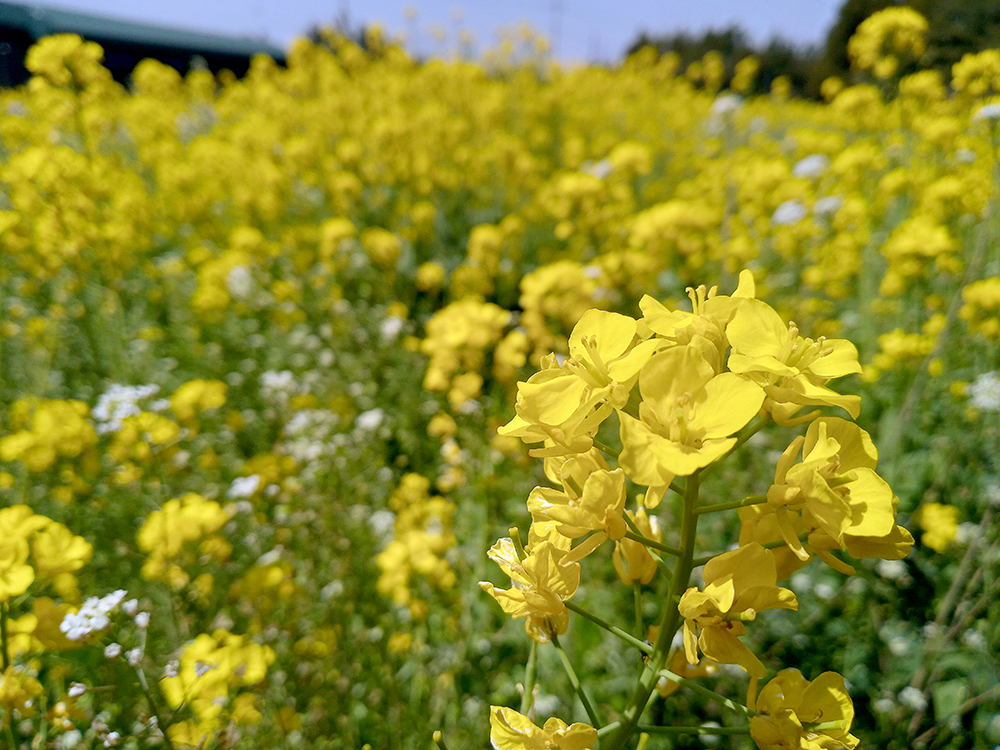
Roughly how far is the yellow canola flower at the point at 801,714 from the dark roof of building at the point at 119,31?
17.2 m

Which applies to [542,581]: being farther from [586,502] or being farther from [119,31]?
[119,31]

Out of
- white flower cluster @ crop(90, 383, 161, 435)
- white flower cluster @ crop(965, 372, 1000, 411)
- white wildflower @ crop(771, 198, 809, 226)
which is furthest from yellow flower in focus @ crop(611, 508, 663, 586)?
white wildflower @ crop(771, 198, 809, 226)

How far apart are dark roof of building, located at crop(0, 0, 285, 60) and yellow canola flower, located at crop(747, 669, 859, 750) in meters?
17.2

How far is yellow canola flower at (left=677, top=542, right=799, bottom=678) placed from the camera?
69 centimetres

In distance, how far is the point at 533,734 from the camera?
786 mm

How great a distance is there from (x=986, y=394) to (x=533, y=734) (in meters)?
2.27

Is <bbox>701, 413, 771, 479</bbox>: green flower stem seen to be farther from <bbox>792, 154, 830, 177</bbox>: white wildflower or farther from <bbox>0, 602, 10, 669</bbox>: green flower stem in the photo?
<bbox>792, 154, 830, 177</bbox>: white wildflower

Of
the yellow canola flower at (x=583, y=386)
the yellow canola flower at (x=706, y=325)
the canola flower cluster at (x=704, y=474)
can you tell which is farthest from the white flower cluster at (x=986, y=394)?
the yellow canola flower at (x=583, y=386)

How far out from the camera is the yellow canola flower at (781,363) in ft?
2.34

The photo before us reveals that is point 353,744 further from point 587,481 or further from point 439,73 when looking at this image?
point 439,73

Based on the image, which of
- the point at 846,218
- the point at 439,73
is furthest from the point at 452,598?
the point at 439,73

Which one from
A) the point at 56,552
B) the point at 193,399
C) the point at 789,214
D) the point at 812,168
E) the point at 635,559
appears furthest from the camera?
the point at 812,168

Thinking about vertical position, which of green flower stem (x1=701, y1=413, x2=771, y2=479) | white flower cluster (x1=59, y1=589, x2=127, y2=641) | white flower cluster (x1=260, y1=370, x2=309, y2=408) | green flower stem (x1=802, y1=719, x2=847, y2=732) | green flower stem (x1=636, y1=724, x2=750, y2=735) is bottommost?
white flower cluster (x1=260, y1=370, x2=309, y2=408)

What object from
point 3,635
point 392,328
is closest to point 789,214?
point 392,328
